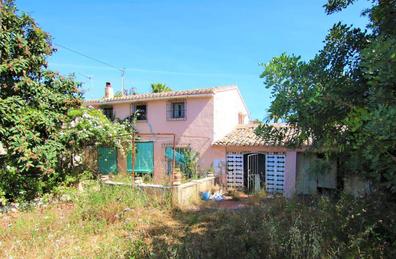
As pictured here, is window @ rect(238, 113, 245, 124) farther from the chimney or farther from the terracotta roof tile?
the chimney

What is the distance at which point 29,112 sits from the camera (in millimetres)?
10070

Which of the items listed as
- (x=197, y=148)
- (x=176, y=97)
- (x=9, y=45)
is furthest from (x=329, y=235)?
(x=176, y=97)

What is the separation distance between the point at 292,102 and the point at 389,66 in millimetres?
1205

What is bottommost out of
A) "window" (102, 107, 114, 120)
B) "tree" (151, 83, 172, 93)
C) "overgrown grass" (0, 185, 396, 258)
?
"overgrown grass" (0, 185, 396, 258)

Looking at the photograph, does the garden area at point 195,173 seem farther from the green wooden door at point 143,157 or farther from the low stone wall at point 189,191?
the green wooden door at point 143,157

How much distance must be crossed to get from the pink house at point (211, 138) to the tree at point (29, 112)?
17.0ft

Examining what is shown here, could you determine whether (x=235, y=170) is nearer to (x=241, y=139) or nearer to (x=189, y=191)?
(x=241, y=139)

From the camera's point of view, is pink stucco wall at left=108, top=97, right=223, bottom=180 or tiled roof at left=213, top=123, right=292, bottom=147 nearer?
tiled roof at left=213, top=123, right=292, bottom=147

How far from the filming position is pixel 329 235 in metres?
5.62

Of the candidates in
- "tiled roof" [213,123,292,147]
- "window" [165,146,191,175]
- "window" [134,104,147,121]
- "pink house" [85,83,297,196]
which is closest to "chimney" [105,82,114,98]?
"pink house" [85,83,297,196]

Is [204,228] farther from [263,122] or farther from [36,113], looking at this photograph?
[36,113]

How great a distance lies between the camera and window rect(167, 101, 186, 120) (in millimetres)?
17620

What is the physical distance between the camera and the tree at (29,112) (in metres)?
9.60

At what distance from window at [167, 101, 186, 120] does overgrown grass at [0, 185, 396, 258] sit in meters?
8.18
